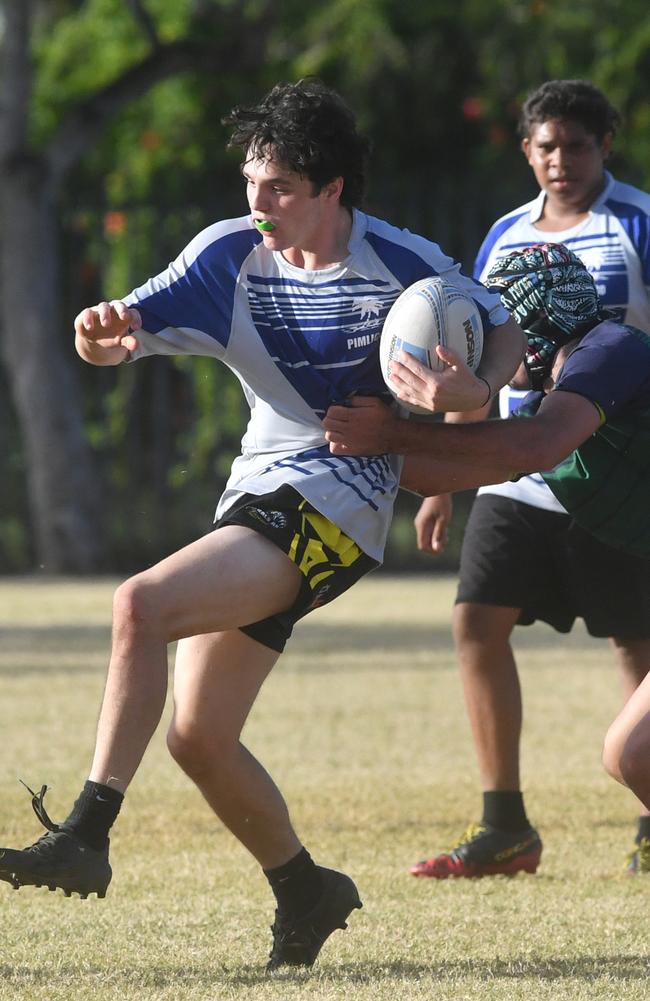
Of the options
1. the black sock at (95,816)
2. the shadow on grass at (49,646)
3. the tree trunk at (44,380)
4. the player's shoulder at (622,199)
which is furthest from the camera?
the tree trunk at (44,380)

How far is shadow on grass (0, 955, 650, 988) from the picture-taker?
390 centimetres

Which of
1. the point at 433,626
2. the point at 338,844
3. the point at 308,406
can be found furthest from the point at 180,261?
the point at 433,626

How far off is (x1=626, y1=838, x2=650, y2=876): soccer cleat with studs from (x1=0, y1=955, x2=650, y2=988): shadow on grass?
1124 mm

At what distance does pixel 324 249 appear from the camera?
4.19 m

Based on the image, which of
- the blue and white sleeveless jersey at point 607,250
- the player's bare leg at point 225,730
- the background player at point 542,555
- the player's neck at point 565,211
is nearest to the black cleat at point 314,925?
the player's bare leg at point 225,730

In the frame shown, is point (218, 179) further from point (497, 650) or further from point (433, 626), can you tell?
point (497, 650)

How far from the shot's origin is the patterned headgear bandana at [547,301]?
13.7ft

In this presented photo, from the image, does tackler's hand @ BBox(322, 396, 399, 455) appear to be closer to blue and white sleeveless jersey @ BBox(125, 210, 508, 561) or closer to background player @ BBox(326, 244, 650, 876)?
background player @ BBox(326, 244, 650, 876)

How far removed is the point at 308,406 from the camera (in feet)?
13.7

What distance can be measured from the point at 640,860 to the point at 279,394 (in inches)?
79.3

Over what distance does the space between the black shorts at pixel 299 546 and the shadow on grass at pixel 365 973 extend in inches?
29.6

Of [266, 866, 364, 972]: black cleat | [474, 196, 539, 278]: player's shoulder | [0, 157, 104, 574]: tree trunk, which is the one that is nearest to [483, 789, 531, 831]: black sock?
[266, 866, 364, 972]: black cleat

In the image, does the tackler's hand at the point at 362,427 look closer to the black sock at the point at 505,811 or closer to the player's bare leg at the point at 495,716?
the player's bare leg at the point at 495,716

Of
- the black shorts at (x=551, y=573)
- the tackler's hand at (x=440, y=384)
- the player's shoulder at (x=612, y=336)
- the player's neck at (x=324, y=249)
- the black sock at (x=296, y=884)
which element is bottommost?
the black sock at (x=296, y=884)
